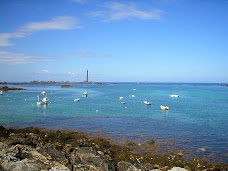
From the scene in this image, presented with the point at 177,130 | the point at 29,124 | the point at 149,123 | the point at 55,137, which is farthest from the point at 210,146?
the point at 29,124

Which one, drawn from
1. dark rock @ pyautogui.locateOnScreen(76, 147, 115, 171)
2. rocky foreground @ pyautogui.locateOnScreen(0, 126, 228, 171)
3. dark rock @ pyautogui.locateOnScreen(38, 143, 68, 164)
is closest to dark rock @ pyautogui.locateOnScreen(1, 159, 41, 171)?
rocky foreground @ pyautogui.locateOnScreen(0, 126, 228, 171)

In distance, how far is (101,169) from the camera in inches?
502

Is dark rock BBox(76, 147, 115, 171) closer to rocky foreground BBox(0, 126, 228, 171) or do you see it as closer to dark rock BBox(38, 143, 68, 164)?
rocky foreground BBox(0, 126, 228, 171)

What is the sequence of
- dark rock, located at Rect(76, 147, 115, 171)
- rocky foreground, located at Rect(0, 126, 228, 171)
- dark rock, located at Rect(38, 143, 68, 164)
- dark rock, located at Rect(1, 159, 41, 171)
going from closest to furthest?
dark rock, located at Rect(1, 159, 41, 171) < rocky foreground, located at Rect(0, 126, 228, 171) < dark rock, located at Rect(76, 147, 115, 171) < dark rock, located at Rect(38, 143, 68, 164)

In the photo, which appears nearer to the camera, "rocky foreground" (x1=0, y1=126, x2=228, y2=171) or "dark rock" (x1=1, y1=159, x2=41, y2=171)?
"dark rock" (x1=1, y1=159, x2=41, y2=171)

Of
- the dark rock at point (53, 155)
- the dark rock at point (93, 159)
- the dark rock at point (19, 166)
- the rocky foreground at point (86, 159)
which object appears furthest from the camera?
the dark rock at point (53, 155)

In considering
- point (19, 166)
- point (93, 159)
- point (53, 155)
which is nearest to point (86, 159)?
point (93, 159)

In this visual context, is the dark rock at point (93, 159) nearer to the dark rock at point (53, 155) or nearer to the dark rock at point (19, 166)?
the dark rock at point (53, 155)

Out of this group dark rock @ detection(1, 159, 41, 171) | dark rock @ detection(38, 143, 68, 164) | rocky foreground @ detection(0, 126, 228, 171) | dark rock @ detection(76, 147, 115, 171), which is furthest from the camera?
dark rock @ detection(38, 143, 68, 164)

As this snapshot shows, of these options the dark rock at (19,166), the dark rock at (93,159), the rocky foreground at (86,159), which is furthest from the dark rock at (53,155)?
the dark rock at (19,166)

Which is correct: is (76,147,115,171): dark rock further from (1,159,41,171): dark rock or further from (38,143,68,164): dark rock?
(1,159,41,171): dark rock

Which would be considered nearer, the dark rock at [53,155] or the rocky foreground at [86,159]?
the rocky foreground at [86,159]

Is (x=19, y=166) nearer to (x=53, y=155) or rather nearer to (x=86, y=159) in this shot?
(x=53, y=155)

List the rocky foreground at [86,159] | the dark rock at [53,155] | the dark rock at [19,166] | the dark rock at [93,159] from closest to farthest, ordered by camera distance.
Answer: the dark rock at [19,166]
the rocky foreground at [86,159]
the dark rock at [93,159]
the dark rock at [53,155]
